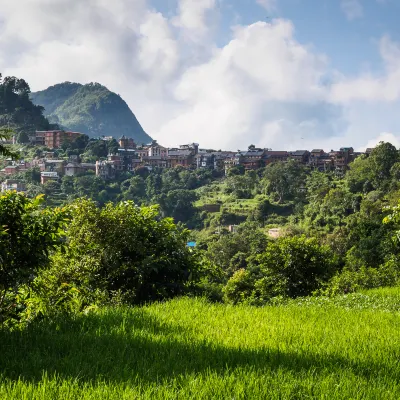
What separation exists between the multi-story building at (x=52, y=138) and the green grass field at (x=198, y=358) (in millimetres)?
110865

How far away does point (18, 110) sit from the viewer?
108062 mm

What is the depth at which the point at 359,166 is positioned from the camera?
65.1 metres

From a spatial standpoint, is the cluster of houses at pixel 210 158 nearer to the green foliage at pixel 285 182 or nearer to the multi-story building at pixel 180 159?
the multi-story building at pixel 180 159

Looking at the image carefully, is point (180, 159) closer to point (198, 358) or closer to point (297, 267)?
point (297, 267)

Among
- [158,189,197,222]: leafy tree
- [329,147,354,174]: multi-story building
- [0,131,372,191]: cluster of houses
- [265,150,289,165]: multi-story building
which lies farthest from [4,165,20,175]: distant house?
[329,147,354,174]: multi-story building

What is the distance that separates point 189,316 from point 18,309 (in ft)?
5.47

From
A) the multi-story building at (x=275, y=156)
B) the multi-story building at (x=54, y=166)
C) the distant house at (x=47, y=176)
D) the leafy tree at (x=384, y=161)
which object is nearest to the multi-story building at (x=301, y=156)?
the multi-story building at (x=275, y=156)

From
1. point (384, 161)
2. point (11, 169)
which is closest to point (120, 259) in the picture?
point (384, 161)

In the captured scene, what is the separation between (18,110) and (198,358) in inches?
4586

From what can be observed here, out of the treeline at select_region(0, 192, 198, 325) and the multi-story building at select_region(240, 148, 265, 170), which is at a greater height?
the multi-story building at select_region(240, 148, 265, 170)

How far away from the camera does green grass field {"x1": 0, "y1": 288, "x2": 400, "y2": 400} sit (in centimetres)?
237

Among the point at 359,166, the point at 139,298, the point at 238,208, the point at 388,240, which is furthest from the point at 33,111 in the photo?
the point at 139,298

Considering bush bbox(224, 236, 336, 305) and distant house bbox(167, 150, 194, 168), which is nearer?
bush bbox(224, 236, 336, 305)

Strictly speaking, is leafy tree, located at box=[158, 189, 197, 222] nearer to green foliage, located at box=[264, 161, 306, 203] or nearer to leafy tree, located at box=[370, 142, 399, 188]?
green foliage, located at box=[264, 161, 306, 203]
